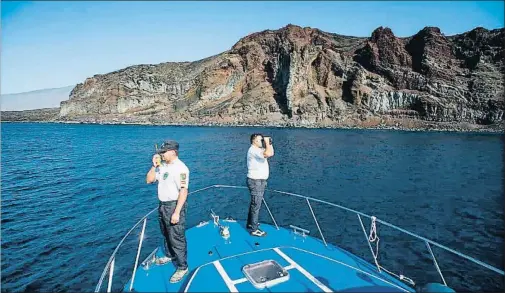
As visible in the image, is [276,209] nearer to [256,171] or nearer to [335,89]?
[256,171]

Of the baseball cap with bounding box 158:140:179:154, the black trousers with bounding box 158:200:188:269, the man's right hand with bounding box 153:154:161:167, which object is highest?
the baseball cap with bounding box 158:140:179:154

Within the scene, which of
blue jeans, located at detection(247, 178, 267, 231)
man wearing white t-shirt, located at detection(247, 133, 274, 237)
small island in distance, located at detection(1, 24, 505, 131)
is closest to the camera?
man wearing white t-shirt, located at detection(247, 133, 274, 237)

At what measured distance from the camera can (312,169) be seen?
112 feet

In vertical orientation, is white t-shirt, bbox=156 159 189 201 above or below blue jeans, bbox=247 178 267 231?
above

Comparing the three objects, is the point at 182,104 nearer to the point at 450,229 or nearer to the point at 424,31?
the point at 424,31

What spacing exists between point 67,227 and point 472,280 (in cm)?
1794

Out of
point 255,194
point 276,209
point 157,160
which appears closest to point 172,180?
point 157,160

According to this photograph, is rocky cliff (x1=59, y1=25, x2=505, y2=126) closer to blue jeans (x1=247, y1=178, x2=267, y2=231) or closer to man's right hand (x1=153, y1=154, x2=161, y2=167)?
blue jeans (x1=247, y1=178, x2=267, y2=231)

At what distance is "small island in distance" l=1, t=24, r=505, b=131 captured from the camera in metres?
126

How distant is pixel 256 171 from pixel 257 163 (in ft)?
0.80

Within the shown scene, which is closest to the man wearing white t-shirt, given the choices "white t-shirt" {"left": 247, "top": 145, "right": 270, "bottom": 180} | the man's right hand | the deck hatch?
Result: "white t-shirt" {"left": 247, "top": 145, "right": 270, "bottom": 180}

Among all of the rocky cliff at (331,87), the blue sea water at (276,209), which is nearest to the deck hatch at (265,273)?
the blue sea water at (276,209)

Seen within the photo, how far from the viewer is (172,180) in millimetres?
6180

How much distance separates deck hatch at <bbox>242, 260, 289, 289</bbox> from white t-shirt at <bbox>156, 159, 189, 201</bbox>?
2.10 metres
